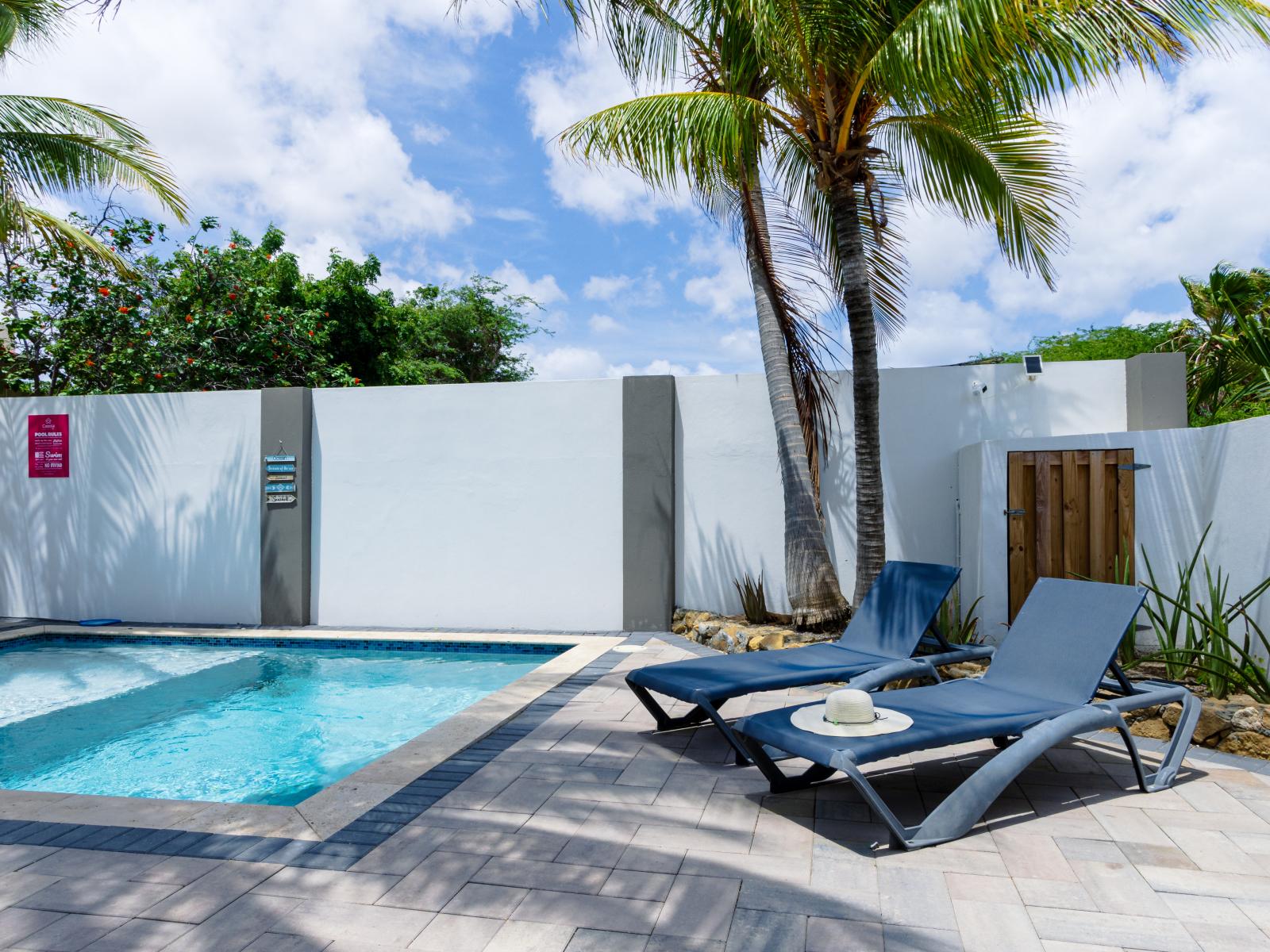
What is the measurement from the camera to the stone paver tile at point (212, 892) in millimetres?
2797

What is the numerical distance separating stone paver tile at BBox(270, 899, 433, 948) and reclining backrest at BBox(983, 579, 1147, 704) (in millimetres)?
3107

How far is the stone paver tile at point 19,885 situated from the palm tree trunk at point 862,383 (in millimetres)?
5295

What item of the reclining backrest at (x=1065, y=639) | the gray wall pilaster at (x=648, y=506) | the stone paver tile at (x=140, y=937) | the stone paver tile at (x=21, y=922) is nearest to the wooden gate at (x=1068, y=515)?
the reclining backrest at (x=1065, y=639)

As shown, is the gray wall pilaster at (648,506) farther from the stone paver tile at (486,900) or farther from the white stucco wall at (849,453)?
the stone paver tile at (486,900)

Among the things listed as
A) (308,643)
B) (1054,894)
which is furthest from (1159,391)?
(308,643)

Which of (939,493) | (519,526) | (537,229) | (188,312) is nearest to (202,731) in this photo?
(519,526)

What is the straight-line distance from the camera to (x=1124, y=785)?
4.06 m

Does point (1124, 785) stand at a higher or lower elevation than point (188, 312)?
lower

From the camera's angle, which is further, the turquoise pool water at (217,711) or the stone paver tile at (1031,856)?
the turquoise pool water at (217,711)

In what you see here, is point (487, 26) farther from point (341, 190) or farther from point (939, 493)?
point (341, 190)

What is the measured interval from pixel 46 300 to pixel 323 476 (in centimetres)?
754

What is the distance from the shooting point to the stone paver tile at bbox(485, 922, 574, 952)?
8.44ft

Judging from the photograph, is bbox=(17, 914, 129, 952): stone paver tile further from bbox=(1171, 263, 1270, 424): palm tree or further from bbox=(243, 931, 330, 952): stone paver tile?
bbox=(1171, 263, 1270, 424): palm tree

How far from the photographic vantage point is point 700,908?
9.28ft
